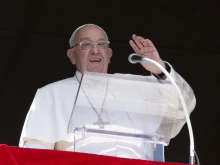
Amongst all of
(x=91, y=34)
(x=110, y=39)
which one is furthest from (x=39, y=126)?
(x=110, y=39)

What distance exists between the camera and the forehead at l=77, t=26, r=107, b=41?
14.2 feet

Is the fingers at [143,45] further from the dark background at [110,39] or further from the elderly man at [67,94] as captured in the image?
the dark background at [110,39]

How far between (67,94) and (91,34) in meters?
0.41

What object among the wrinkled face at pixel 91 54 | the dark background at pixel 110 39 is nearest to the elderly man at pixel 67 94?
the wrinkled face at pixel 91 54

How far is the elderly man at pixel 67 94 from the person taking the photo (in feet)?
12.1

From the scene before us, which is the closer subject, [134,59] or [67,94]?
[134,59]

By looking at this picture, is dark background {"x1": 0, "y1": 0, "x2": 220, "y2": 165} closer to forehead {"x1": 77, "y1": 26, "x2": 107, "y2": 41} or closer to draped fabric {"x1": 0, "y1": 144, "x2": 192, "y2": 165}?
forehead {"x1": 77, "y1": 26, "x2": 107, "y2": 41}

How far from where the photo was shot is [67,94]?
13.5 feet

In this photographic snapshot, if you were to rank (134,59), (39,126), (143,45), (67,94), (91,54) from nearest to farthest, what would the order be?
(134,59) < (143,45) < (39,126) < (67,94) < (91,54)

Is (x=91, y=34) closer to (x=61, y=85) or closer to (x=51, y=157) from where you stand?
(x=61, y=85)

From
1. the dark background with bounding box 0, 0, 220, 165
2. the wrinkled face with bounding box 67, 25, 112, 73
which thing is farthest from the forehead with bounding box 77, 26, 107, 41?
the dark background with bounding box 0, 0, 220, 165

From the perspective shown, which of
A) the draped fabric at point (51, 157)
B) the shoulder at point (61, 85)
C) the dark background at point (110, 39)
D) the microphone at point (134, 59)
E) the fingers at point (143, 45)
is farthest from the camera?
the dark background at point (110, 39)

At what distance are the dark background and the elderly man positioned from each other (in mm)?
1257

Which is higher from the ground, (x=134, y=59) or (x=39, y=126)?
(x=134, y=59)
